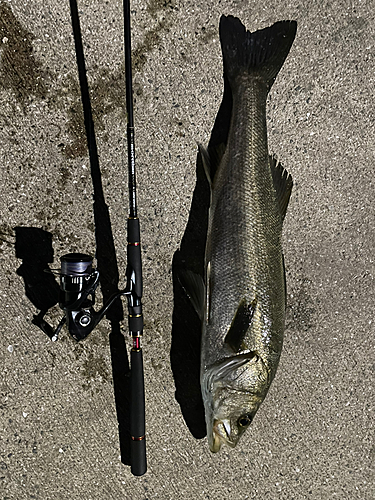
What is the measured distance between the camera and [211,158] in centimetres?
205

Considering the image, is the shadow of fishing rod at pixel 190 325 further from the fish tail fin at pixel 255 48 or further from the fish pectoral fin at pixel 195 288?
the fish tail fin at pixel 255 48

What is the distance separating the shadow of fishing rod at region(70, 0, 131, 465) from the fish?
496mm

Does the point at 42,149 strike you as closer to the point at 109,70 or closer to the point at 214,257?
the point at 109,70

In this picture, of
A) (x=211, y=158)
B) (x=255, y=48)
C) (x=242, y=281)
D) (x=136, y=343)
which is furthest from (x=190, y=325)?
(x=255, y=48)

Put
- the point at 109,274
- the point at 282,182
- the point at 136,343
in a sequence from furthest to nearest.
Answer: the point at 109,274 < the point at 282,182 < the point at 136,343

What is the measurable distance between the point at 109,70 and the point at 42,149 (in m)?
0.56

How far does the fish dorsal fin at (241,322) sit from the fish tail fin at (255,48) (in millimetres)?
1161

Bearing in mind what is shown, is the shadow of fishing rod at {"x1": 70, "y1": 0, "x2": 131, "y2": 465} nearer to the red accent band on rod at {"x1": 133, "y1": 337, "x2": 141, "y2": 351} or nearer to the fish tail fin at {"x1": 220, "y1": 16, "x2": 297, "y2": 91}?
the red accent band on rod at {"x1": 133, "y1": 337, "x2": 141, "y2": 351}

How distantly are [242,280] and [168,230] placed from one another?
0.55 m

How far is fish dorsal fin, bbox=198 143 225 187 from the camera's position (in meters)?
2.01

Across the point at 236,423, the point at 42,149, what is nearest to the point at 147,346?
the point at 236,423

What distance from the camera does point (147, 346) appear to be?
220cm

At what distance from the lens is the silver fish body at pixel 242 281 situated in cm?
186

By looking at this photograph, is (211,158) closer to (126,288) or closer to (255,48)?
(255,48)
